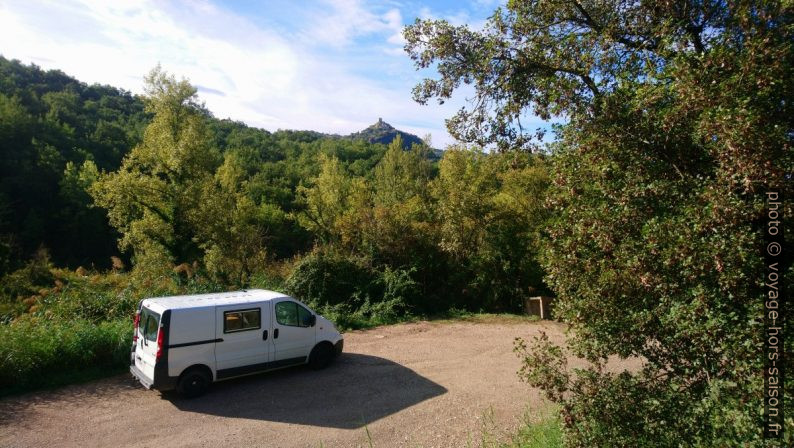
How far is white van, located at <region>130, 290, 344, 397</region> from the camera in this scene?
791 cm

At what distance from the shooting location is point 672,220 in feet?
12.4

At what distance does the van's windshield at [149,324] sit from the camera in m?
8.01

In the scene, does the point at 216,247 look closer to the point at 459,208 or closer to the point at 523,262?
the point at 459,208

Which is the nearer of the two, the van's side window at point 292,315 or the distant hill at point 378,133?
the van's side window at point 292,315

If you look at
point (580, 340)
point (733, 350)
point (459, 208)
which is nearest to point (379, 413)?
point (580, 340)

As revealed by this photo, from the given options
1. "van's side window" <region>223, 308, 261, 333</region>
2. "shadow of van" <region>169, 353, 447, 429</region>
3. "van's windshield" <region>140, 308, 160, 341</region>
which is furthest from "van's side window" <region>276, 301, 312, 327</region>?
"van's windshield" <region>140, 308, 160, 341</region>

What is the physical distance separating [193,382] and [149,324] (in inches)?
54.6

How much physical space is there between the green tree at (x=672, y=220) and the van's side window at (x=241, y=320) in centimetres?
596

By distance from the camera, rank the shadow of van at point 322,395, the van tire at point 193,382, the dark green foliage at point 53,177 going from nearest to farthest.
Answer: the shadow of van at point 322,395
the van tire at point 193,382
the dark green foliage at point 53,177

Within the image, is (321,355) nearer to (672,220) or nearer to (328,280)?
(328,280)

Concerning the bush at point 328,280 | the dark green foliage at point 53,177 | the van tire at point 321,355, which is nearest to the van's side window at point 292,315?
the van tire at point 321,355

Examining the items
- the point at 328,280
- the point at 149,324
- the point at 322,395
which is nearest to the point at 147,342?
the point at 149,324

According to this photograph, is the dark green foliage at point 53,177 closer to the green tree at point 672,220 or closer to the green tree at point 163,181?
the green tree at point 163,181

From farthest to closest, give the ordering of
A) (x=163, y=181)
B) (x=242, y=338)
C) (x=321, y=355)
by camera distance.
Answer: (x=163, y=181), (x=321, y=355), (x=242, y=338)
